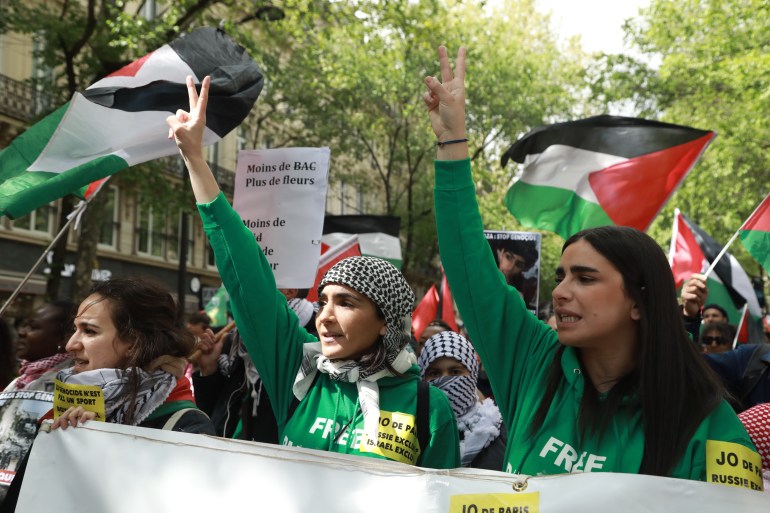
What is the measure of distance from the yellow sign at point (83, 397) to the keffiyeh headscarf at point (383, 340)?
24.6 inches

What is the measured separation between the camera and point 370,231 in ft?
30.9

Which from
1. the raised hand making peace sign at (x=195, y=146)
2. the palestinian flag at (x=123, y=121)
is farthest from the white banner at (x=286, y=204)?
the raised hand making peace sign at (x=195, y=146)

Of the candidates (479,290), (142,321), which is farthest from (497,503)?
(142,321)

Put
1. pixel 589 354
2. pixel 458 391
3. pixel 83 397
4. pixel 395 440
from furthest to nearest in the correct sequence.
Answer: pixel 458 391, pixel 395 440, pixel 83 397, pixel 589 354

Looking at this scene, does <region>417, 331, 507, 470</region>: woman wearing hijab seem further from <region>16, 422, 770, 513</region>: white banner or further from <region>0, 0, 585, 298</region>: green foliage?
<region>0, 0, 585, 298</region>: green foliage

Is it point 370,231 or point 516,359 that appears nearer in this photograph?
point 516,359

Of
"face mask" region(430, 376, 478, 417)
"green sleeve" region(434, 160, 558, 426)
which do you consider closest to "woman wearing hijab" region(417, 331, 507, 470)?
"face mask" region(430, 376, 478, 417)

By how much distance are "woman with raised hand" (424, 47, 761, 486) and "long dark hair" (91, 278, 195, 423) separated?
1.09m

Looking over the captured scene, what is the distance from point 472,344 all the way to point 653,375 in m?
0.75

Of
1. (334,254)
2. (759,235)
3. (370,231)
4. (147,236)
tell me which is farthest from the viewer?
(147,236)

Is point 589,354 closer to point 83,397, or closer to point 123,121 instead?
point 83,397

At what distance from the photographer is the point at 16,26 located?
13.1 metres

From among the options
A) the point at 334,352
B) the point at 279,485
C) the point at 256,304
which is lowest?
the point at 279,485

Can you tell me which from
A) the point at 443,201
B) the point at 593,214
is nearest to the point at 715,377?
the point at 443,201
